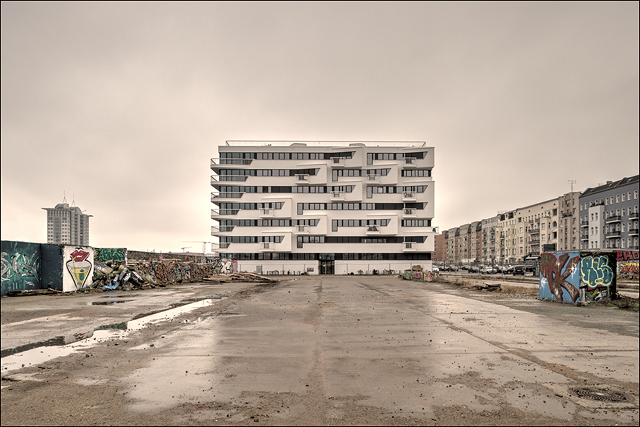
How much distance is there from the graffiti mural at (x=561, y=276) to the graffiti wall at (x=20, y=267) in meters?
28.1

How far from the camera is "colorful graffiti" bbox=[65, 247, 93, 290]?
27250mm

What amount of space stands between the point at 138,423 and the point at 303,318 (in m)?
10.7

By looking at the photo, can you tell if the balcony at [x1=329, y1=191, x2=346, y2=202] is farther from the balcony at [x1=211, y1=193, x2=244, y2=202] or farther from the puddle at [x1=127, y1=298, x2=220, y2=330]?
the puddle at [x1=127, y1=298, x2=220, y2=330]

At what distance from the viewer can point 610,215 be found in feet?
317

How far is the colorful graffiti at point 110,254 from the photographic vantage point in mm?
30673

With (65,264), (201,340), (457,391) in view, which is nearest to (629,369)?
(457,391)

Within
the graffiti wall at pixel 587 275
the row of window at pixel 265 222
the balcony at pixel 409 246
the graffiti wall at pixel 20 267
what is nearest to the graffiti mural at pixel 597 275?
the graffiti wall at pixel 587 275

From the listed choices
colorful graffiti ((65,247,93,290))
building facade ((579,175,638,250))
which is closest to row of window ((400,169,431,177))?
building facade ((579,175,638,250))

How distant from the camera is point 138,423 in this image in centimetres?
524

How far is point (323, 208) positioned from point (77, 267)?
208 ft

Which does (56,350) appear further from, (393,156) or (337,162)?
(393,156)

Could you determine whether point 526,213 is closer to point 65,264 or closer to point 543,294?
point 543,294

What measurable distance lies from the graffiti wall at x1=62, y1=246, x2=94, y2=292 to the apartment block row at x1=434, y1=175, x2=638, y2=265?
3785 inches

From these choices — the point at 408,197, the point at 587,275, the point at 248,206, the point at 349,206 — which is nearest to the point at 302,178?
the point at 349,206
